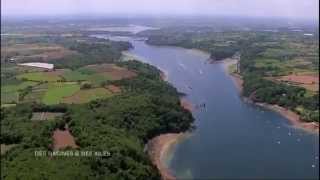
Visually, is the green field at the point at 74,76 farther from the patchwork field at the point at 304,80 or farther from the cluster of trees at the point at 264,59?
the patchwork field at the point at 304,80

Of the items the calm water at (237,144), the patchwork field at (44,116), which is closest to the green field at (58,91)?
the patchwork field at (44,116)

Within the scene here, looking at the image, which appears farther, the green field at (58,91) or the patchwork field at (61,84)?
the patchwork field at (61,84)

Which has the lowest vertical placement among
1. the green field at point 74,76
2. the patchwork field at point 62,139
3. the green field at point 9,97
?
A: the green field at point 9,97

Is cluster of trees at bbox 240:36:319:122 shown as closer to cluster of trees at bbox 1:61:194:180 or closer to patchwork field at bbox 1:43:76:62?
cluster of trees at bbox 1:61:194:180

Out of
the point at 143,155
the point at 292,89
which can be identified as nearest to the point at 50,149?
the point at 143,155

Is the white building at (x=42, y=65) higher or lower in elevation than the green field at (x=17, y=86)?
higher

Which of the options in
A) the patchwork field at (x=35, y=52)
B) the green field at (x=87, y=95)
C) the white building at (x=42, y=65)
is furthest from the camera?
the patchwork field at (x=35, y=52)

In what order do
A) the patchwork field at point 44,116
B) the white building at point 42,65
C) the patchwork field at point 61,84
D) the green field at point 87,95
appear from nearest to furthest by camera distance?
1. the patchwork field at point 44,116
2. the green field at point 87,95
3. the patchwork field at point 61,84
4. the white building at point 42,65
